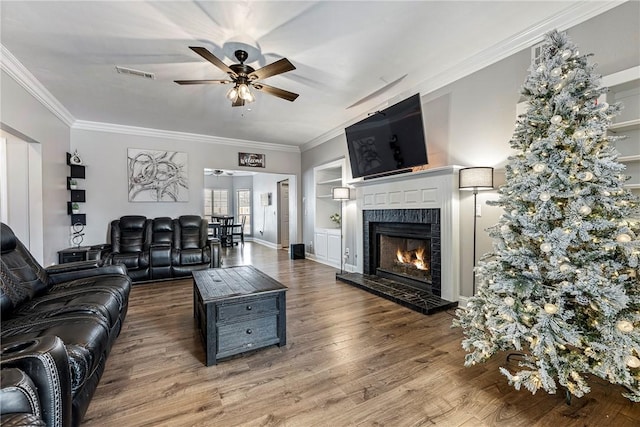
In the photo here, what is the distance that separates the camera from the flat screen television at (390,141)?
3.39 meters

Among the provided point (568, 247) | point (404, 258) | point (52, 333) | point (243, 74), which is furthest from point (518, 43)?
point (52, 333)

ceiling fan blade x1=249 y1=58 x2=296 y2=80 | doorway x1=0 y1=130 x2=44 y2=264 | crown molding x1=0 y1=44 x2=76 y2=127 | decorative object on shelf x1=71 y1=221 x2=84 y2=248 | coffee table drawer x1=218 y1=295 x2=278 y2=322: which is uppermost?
crown molding x1=0 y1=44 x2=76 y2=127

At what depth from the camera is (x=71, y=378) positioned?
4.13 ft

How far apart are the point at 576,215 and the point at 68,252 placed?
595 centimetres

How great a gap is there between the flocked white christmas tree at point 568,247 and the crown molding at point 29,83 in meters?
4.74

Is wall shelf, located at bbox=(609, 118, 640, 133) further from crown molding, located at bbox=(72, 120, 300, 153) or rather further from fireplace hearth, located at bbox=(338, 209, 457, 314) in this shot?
crown molding, located at bbox=(72, 120, 300, 153)

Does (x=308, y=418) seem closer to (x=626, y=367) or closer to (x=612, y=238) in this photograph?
(x=626, y=367)

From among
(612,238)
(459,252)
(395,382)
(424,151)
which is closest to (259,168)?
(424,151)

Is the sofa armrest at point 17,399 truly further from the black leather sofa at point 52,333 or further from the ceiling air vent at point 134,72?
the ceiling air vent at point 134,72

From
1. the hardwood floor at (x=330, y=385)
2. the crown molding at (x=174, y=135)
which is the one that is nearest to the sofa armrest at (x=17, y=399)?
the hardwood floor at (x=330, y=385)

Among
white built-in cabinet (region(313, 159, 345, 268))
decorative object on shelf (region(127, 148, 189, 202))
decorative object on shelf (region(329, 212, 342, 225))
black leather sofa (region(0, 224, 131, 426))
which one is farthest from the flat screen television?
decorative object on shelf (region(127, 148, 189, 202))

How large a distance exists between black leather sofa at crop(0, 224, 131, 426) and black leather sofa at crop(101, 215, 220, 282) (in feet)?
6.07

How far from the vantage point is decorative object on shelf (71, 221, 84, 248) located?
16.4ft

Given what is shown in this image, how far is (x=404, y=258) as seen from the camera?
418cm
